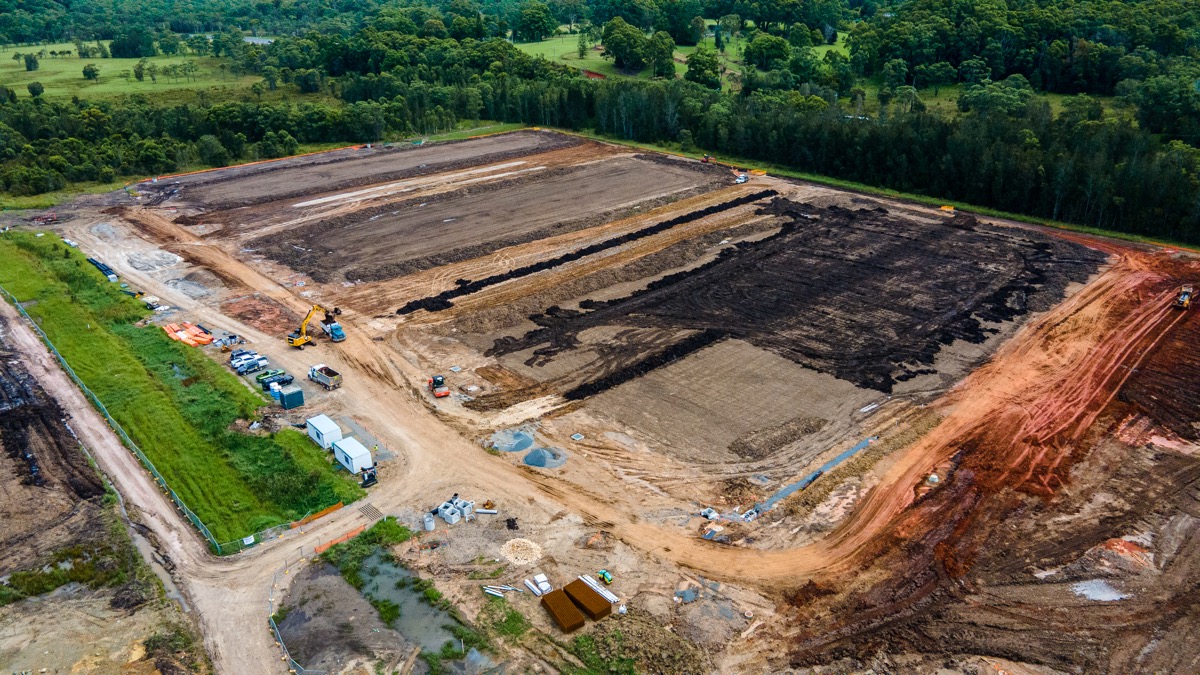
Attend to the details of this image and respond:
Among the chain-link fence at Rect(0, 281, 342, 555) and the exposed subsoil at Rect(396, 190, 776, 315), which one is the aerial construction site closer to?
the chain-link fence at Rect(0, 281, 342, 555)

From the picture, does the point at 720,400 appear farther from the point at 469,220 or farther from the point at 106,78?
the point at 106,78

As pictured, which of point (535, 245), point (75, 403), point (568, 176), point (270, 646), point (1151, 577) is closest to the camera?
point (270, 646)

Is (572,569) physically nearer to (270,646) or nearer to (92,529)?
(270,646)

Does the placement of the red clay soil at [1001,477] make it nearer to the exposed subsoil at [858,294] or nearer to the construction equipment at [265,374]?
the exposed subsoil at [858,294]

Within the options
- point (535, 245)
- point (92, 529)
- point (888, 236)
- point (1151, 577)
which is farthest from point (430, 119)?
point (1151, 577)

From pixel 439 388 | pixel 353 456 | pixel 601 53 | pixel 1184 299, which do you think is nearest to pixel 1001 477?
pixel 1184 299

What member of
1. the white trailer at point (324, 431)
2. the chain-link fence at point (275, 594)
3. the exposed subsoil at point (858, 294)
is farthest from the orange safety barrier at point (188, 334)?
the chain-link fence at point (275, 594)
